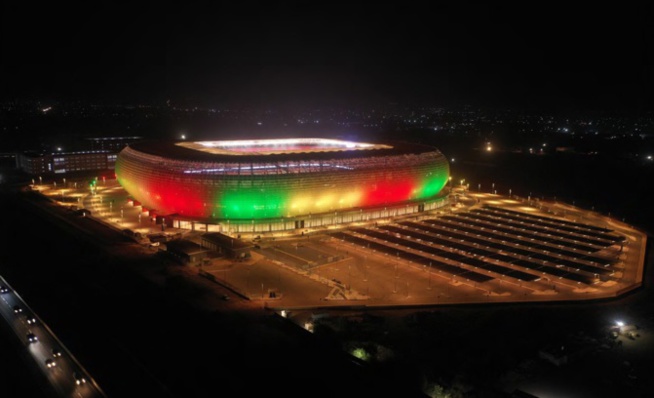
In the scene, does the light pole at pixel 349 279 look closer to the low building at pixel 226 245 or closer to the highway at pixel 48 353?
the low building at pixel 226 245

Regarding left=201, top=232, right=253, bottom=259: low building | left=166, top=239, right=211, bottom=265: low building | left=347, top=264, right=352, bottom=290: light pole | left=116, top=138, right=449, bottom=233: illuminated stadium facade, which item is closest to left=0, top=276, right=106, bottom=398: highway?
left=166, top=239, right=211, bottom=265: low building

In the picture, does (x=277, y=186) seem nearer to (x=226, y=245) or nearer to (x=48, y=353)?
(x=226, y=245)

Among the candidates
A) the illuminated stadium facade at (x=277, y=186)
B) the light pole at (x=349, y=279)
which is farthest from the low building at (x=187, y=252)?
the light pole at (x=349, y=279)

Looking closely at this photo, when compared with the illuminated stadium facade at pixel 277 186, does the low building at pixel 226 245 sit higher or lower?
lower

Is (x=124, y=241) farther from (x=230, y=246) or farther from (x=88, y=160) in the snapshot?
(x=88, y=160)

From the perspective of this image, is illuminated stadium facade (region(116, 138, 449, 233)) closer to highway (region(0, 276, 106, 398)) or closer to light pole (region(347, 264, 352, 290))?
light pole (region(347, 264, 352, 290))

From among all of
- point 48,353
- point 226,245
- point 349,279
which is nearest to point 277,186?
point 226,245
